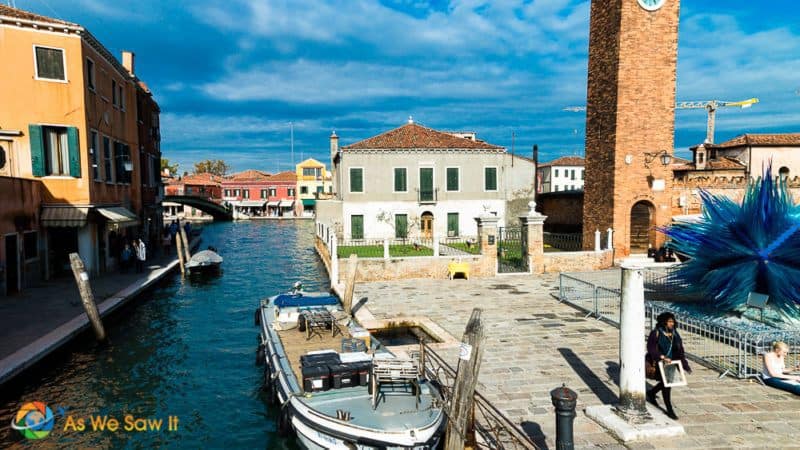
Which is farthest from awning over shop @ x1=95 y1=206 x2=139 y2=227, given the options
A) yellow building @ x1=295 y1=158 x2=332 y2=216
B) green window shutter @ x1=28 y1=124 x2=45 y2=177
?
yellow building @ x1=295 y1=158 x2=332 y2=216

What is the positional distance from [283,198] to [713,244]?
2854 inches

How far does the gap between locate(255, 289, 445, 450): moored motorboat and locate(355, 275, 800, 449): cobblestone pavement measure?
4.37ft

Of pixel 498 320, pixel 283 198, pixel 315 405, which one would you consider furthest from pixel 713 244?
pixel 283 198

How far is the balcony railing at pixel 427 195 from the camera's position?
101 ft

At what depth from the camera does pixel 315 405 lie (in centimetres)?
720

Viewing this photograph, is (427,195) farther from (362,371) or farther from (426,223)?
(362,371)

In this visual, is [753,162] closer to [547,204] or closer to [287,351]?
[547,204]

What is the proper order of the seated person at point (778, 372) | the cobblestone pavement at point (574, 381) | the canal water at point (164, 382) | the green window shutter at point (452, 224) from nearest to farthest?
the cobblestone pavement at point (574, 381) < the seated person at point (778, 372) < the canal water at point (164, 382) < the green window shutter at point (452, 224)

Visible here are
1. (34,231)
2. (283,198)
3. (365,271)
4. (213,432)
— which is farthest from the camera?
(283,198)

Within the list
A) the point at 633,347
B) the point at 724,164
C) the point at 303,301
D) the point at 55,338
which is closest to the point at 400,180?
the point at 303,301

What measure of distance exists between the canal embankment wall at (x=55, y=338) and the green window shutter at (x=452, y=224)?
1860 cm

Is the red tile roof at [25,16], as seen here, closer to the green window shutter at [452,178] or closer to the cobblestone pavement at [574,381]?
the cobblestone pavement at [574,381]

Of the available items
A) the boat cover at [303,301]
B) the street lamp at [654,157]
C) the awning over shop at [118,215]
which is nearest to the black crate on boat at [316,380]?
the boat cover at [303,301]

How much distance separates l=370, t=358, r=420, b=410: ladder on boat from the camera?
281 inches
